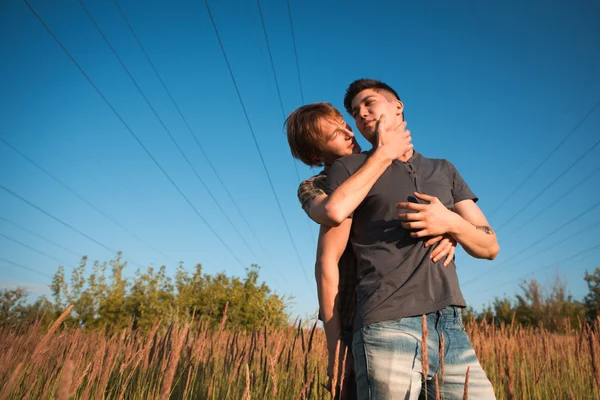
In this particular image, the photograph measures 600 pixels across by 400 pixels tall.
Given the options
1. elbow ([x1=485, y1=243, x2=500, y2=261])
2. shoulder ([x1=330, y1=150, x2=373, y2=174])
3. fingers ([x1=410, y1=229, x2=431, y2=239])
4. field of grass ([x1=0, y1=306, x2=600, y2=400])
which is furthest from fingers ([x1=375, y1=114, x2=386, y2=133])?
field of grass ([x1=0, y1=306, x2=600, y2=400])

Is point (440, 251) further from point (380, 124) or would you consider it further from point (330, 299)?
point (380, 124)

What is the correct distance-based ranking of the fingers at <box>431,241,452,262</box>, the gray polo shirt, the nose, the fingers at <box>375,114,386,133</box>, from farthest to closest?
1. the nose
2. the fingers at <box>375,114,386,133</box>
3. the fingers at <box>431,241,452,262</box>
4. the gray polo shirt

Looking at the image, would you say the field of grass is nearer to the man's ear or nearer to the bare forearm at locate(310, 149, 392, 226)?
the bare forearm at locate(310, 149, 392, 226)

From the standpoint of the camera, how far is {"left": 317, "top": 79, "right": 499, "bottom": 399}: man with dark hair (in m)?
1.41

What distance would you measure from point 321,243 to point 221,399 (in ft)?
5.97

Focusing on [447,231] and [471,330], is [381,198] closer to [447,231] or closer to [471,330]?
[447,231]

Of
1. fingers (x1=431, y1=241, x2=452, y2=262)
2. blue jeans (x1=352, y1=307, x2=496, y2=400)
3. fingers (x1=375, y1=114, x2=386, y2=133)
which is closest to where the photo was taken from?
blue jeans (x1=352, y1=307, x2=496, y2=400)

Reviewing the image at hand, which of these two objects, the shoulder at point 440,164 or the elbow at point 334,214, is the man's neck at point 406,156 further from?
the elbow at point 334,214

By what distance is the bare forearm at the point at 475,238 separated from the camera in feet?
5.53

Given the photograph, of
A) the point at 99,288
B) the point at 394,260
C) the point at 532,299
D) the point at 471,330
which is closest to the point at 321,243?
the point at 394,260

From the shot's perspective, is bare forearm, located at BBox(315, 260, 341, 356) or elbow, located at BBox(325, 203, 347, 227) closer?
elbow, located at BBox(325, 203, 347, 227)

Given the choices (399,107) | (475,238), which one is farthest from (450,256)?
(399,107)

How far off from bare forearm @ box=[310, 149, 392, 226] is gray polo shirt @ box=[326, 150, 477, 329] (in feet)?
0.54

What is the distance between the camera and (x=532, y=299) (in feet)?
68.2
